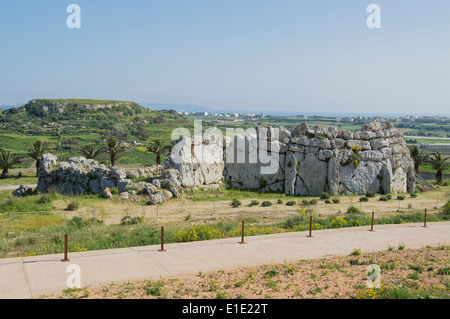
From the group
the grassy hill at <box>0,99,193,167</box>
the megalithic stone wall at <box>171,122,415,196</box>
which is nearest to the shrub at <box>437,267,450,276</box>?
the megalithic stone wall at <box>171,122,415,196</box>

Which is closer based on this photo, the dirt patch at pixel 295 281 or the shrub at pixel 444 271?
the dirt patch at pixel 295 281

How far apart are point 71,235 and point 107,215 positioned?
26.6 feet

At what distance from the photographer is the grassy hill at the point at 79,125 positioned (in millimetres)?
75750

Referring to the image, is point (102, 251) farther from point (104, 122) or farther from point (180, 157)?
point (104, 122)

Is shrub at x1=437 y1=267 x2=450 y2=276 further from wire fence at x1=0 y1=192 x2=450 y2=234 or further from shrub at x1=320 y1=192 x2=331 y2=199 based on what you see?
shrub at x1=320 y1=192 x2=331 y2=199

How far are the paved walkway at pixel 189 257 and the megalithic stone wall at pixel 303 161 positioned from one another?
15988 mm

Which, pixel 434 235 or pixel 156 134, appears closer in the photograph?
pixel 434 235

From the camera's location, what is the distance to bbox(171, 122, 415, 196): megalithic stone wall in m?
33.4

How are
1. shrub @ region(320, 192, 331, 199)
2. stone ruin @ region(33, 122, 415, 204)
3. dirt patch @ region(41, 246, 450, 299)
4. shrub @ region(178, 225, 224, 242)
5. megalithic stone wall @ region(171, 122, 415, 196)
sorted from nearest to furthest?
dirt patch @ region(41, 246, 450, 299) < shrub @ region(178, 225, 224, 242) < shrub @ region(320, 192, 331, 199) < stone ruin @ region(33, 122, 415, 204) < megalithic stone wall @ region(171, 122, 415, 196)

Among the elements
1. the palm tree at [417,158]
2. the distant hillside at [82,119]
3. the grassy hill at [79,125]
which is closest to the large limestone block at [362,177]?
the palm tree at [417,158]

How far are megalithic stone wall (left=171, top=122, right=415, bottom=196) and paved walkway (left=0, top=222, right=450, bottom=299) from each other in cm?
1599

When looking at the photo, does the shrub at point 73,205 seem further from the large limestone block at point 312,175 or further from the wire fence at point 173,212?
the large limestone block at point 312,175
